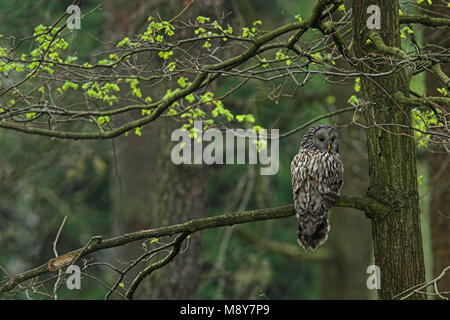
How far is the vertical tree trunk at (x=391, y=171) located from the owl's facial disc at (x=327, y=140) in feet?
2.18

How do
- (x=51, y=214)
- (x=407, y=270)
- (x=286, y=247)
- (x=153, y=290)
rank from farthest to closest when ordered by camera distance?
1. (x=51, y=214)
2. (x=286, y=247)
3. (x=153, y=290)
4. (x=407, y=270)

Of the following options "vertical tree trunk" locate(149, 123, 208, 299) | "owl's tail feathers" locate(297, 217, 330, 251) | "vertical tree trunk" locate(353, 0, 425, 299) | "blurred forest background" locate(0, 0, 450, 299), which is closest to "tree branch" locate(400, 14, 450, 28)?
"vertical tree trunk" locate(353, 0, 425, 299)

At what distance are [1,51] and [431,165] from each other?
5.90 meters

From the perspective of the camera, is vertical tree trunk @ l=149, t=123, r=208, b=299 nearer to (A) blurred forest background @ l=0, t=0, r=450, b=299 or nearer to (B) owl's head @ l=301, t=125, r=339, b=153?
(A) blurred forest background @ l=0, t=0, r=450, b=299

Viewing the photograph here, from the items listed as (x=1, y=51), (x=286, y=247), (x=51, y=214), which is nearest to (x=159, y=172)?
(x=286, y=247)

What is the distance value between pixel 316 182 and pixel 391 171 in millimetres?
721

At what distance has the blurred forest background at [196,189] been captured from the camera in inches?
369

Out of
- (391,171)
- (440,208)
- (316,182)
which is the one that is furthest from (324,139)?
(440,208)

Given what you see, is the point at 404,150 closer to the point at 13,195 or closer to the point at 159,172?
the point at 159,172

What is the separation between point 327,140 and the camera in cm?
616

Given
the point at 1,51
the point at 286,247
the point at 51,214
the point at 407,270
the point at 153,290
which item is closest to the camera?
the point at 407,270

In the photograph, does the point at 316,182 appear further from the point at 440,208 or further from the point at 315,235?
the point at 440,208

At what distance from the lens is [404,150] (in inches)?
212

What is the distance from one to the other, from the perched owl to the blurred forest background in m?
0.29
